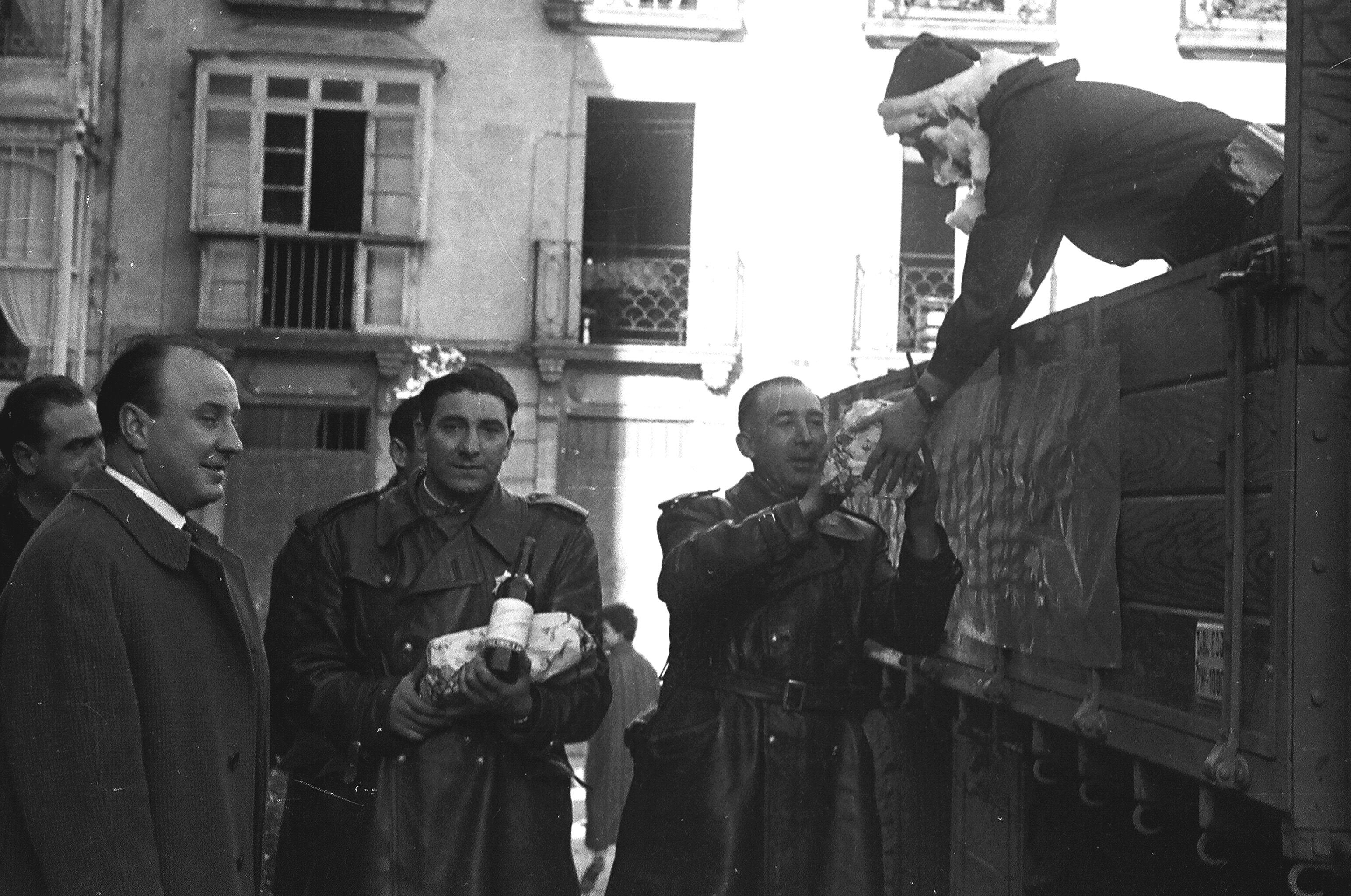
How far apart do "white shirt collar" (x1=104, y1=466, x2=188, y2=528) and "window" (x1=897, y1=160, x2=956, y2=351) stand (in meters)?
13.9

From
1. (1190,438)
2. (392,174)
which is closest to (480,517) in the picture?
(1190,438)

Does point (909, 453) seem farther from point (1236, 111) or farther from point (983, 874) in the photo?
point (1236, 111)

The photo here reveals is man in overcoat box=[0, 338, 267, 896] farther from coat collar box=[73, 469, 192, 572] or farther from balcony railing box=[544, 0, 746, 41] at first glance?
balcony railing box=[544, 0, 746, 41]

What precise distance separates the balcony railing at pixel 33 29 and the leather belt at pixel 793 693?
51.3ft

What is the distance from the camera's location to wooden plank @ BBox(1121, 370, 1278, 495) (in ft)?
9.70

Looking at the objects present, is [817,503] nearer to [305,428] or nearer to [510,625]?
[510,625]

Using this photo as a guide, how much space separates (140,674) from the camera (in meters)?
2.93

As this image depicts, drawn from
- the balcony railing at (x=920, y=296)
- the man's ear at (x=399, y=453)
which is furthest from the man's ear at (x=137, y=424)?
the balcony railing at (x=920, y=296)

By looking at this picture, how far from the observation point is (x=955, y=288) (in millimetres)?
19000

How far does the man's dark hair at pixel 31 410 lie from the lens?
5250 millimetres

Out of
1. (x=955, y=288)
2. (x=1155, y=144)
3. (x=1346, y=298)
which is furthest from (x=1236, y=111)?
(x=1346, y=298)

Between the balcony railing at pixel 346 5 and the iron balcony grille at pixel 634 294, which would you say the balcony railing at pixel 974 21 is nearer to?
the iron balcony grille at pixel 634 294

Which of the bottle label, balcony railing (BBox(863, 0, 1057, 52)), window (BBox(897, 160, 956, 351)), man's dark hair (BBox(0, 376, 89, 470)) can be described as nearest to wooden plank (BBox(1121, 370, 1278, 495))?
the bottle label

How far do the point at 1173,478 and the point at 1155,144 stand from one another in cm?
120
